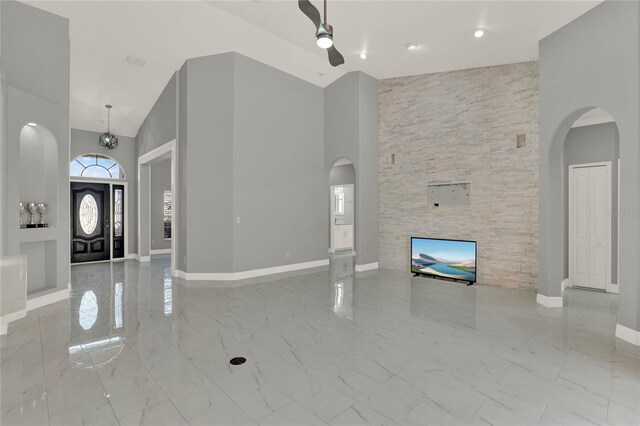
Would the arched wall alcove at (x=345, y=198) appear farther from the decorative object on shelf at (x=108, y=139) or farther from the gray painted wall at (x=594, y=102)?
the decorative object on shelf at (x=108, y=139)

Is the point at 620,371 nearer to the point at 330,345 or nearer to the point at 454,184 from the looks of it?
the point at 330,345

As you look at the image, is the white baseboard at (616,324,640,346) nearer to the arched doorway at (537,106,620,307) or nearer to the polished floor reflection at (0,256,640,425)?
the polished floor reflection at (0,256,640,425)

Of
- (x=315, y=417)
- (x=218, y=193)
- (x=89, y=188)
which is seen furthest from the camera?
(x=89, y=188)

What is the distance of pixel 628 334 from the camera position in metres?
3.29

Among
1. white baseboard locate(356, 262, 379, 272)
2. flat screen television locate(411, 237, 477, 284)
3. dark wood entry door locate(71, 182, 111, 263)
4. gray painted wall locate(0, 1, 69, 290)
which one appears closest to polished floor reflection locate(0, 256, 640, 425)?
gray painted wall locate(0, 1, 69, 290)

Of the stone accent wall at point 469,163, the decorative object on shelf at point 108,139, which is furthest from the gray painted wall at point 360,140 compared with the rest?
the decorative object on shelf at point 108,139

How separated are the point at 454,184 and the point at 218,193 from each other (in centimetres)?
459

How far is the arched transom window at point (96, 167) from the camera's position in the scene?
867 cm

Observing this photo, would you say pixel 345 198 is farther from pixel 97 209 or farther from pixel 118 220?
pixel 97 209

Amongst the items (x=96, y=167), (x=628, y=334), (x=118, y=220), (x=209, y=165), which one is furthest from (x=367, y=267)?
(x=96, y=167)

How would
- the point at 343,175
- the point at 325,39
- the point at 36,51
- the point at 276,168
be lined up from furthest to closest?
1. the point at 343,175
2. the point at 276,168
3. the point at 36,51
4. the point at 325,39

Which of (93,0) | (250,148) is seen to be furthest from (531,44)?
(93,0)

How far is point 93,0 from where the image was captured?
176 inches

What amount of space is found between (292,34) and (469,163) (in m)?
3.94
